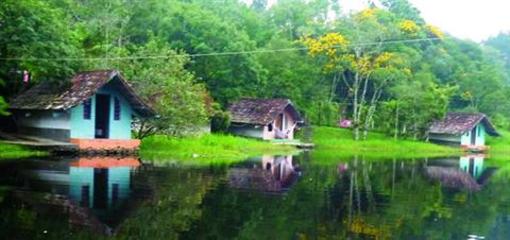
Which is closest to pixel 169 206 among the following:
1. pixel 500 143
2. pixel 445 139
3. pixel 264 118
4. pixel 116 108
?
pixel 116 108

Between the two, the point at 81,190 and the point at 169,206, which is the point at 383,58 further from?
the point at 169,206

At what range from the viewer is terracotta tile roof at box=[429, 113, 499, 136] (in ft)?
202

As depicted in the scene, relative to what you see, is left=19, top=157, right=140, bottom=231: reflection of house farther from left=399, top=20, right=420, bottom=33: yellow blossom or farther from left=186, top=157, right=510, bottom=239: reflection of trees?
Answer: left=399, top=20, right=420, bottom=33: yellow blossom

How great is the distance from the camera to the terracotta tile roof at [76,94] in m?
32.6

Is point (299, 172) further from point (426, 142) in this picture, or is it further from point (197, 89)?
point (426, 142)

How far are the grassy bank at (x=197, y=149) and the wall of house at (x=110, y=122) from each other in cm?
159

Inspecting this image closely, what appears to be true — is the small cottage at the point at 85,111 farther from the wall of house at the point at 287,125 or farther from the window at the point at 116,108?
the wall of house at the point at 287,125

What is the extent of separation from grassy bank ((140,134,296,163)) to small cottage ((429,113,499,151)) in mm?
24963

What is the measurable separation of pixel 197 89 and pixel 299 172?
38.4ft

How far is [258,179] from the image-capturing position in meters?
25.1

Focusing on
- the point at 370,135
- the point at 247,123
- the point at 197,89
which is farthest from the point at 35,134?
the point at 370,135

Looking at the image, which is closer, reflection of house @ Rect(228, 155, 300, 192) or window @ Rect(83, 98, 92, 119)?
reflection of house @ Rect(228, 155, 300, 192)

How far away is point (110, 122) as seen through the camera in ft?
115

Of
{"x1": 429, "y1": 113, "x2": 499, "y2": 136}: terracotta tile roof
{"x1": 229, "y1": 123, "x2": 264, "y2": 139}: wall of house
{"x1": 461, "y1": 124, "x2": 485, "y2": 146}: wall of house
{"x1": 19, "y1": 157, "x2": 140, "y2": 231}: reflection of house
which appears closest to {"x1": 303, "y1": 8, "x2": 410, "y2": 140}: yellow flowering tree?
{"x1": 429, "y1": 113, "x2": 499, "y2": 136}: terracotta tile roof
